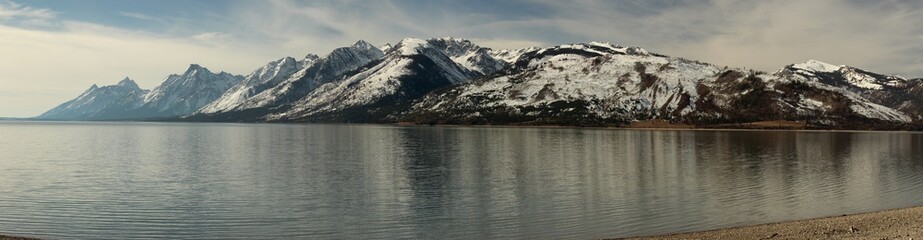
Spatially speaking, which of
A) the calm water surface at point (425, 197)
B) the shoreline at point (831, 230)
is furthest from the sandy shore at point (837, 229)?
the calm water surface at point (425, 197)

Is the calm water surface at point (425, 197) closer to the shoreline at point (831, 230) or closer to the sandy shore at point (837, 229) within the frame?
the shoreline at point (831, 230)

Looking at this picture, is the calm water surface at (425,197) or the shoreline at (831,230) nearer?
the shoreline at (831,230)

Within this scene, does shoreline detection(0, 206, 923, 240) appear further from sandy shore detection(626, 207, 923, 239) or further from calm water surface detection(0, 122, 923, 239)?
calm water surface detection(0, 122, 923, 239)

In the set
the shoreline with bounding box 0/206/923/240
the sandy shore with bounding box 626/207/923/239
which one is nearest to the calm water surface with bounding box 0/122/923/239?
the shoreline with bounding box 0/206/923/240

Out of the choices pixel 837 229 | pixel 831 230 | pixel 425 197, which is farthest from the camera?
pixel 425 197

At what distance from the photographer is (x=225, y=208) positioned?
5781 cm

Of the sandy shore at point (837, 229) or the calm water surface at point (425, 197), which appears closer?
the sandy shore at point (837, 229)

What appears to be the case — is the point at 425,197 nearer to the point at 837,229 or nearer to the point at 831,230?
the point at 831,230

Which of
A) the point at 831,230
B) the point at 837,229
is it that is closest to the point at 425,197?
the point at 831,230

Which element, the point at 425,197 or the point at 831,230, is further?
the point at 425,197

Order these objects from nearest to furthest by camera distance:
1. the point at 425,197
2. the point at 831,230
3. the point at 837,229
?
the point at 831,230
the point at 837,229
the point at 425,197

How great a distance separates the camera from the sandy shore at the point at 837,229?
39188 mm

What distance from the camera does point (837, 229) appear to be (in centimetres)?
4247

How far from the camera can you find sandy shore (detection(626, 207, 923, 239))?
3919 cm
